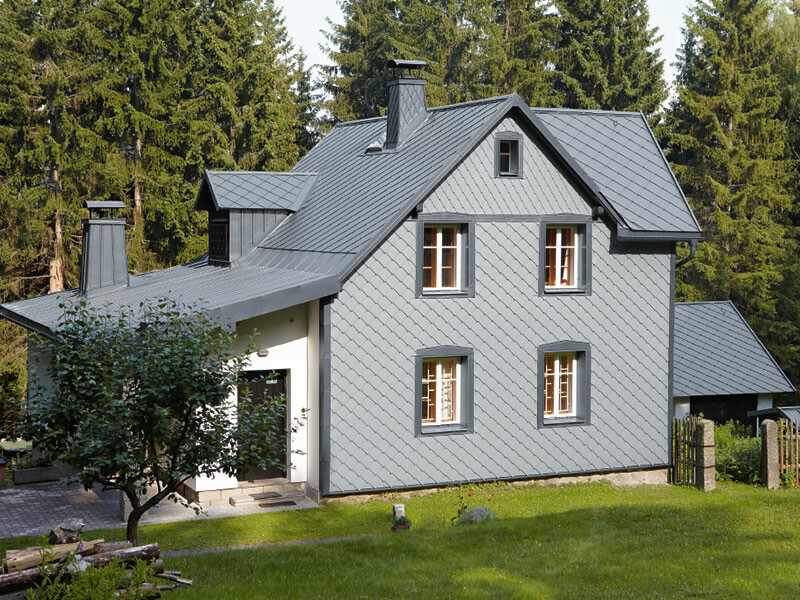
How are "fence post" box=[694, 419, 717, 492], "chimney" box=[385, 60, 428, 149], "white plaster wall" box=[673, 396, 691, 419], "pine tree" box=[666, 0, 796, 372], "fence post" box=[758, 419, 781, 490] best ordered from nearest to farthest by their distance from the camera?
"fence post" box=[694, 419, 717, 492] < "fence post" box=[758, 419, 781, 490] < "chimney" box=[385, 60, 428, 149] < "white plaster wall" box=[673, 396, 691, 419] < "pine tree" box=[666, 0, 796, 372]

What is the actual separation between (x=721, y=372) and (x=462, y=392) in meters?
8.76

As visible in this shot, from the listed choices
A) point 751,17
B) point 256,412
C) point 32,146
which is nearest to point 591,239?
point 256,412

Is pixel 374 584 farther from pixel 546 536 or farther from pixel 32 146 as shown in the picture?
pixel 32 146

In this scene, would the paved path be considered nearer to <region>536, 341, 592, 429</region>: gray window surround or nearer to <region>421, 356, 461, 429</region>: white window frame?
<region>421, 356, 461, 429</region>: white window frame

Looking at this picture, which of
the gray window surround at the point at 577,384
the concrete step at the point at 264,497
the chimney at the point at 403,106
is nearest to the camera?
the concrete step at the point at 264,497

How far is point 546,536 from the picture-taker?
13.9 metres

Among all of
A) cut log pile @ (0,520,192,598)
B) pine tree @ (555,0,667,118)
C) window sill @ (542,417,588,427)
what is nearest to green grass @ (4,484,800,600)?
cut log pile @ (0,520,192,598)

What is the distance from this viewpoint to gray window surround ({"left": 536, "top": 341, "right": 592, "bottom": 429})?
1895 centimetres

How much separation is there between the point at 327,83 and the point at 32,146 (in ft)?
63.5

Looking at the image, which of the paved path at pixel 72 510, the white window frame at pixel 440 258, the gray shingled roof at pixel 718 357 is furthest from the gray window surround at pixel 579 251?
the paved path at pixel 72 510

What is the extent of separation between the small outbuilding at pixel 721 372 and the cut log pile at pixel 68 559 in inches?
638

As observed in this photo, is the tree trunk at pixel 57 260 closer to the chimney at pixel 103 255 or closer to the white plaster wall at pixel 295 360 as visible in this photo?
the chimney at pixel 103 255

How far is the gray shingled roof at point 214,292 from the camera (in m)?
16.4

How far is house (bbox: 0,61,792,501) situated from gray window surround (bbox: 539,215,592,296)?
33 millimetres
